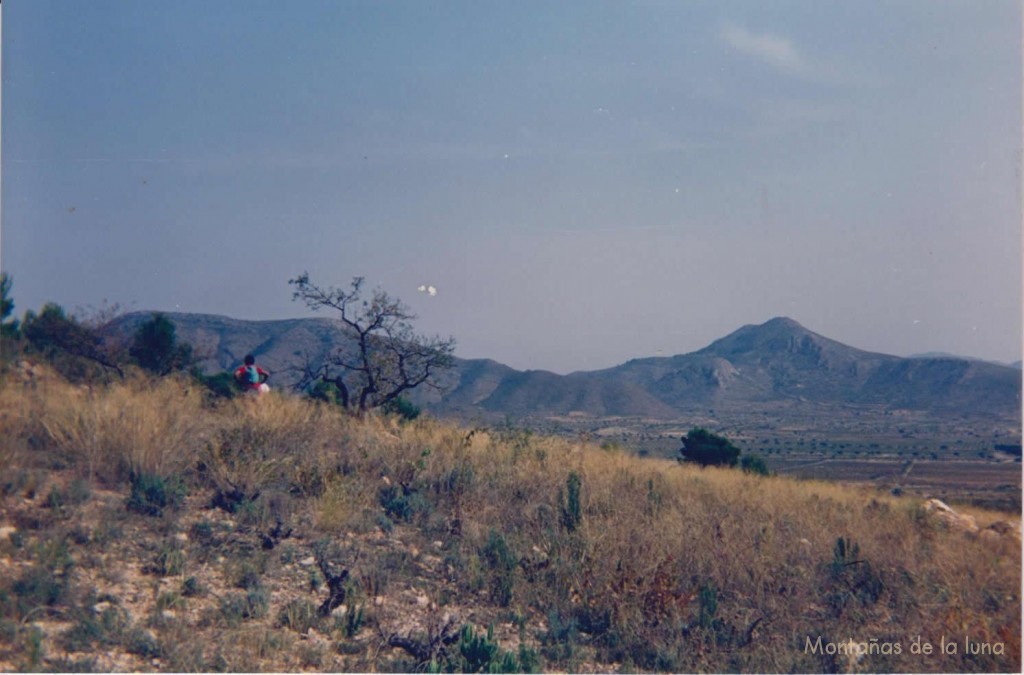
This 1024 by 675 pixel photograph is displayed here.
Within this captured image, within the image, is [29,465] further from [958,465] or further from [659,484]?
[958,465]

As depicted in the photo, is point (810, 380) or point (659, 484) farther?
point (810, 380)

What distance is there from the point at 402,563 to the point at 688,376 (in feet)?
98.8

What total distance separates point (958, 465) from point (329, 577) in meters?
16.2

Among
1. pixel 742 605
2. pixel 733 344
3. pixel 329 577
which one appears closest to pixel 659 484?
pixel 742 605

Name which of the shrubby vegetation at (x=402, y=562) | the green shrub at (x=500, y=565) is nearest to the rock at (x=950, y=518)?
the shrubby vegetation at (x=402, y=562)

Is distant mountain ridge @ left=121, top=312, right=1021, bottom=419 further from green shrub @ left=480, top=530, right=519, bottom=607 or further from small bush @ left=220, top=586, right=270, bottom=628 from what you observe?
small bush @ left=220, top=586, right=270, bottom=628

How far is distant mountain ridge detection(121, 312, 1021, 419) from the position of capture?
1051 inches

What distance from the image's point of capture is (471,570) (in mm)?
6363

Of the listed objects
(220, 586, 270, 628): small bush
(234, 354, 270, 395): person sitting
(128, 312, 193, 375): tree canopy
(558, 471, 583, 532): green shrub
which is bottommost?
(220, 586, 270, 628): small bush

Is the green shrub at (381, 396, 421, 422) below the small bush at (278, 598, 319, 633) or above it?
above

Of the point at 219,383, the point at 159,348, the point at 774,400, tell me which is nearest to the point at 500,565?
the point at 219,383

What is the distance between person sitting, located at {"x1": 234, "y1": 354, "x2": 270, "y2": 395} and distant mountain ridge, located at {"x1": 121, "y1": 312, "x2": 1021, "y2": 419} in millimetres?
12117

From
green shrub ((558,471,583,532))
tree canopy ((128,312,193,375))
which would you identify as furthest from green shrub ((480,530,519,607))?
tree canopy ((128,312,193,375))

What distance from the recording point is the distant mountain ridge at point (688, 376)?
26703 mm
